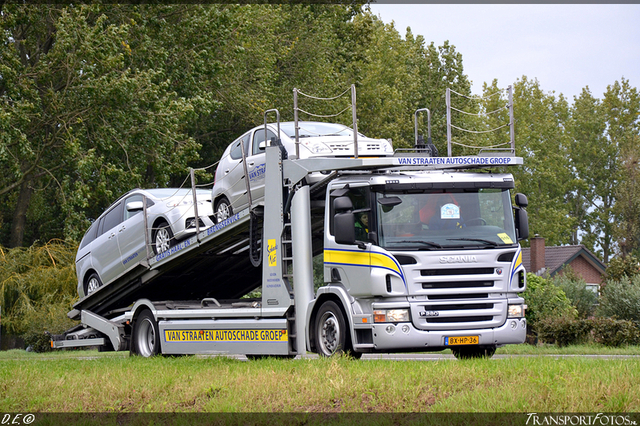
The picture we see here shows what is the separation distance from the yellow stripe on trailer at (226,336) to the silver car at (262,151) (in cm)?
206

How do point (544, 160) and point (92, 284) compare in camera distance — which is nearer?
point (92, 284)

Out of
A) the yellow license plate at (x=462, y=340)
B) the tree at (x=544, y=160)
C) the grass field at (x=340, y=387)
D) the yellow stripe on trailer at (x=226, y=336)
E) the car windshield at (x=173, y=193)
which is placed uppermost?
the tree at (x=544, y=160)

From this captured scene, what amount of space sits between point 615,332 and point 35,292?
1895 cm

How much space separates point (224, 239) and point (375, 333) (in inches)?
160

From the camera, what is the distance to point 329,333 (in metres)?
11.7

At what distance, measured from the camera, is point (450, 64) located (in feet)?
173

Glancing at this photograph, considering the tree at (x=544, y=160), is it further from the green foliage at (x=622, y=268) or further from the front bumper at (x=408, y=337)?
the front bumper at (x=408, y=337)

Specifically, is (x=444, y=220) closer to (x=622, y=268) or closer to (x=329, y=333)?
(x=329, y=333)

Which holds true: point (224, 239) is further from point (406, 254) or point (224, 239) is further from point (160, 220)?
point (406, 254)

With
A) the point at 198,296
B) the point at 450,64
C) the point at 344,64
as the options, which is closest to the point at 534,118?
the point at 450,64

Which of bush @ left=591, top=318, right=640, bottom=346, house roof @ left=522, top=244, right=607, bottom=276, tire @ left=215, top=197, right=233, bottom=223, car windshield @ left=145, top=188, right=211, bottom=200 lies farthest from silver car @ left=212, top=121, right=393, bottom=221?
house roof @ left=522, top=244, right=607, bottom=276

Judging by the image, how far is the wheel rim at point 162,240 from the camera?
15.4m

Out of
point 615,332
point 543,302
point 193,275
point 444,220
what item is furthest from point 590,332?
point 193,275

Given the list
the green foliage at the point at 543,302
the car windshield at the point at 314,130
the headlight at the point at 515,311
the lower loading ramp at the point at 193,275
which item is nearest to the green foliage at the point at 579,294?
the green foliage at the point at 543,302
